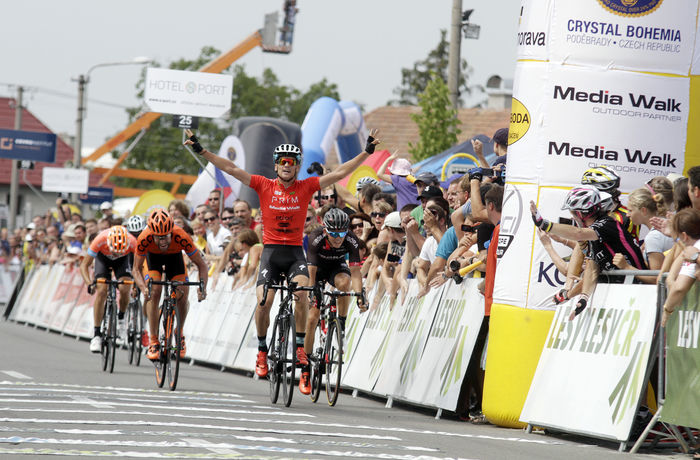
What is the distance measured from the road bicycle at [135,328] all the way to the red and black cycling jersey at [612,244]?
30.5 feet

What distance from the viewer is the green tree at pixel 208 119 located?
100125 millimetres

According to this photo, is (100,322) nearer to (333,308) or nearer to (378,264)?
(378,264)

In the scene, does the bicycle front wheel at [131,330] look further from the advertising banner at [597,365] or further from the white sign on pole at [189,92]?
the advertising banner at [597,365]

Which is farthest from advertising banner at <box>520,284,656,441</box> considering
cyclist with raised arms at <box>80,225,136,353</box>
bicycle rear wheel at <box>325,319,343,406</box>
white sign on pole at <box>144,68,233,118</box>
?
white sign on pole at <box>144,68,233,118</box>

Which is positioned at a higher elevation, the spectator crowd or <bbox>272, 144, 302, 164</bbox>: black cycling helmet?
<bbox>272, 144, 302, 164</bbox>: black cycling helmet

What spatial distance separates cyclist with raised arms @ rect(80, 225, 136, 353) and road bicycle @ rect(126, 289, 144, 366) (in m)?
0.14

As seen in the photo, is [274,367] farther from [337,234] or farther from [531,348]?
[531,348]

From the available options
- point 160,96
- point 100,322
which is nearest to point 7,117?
point 160,96

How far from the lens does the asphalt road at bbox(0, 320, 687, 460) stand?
8.70 metres

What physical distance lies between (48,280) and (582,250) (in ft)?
72.2

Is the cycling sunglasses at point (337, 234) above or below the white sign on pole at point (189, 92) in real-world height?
below

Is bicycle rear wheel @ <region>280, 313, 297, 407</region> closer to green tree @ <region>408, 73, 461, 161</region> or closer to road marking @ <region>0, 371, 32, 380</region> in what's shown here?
road marking @ <region>0, 371, 32, 380</region>

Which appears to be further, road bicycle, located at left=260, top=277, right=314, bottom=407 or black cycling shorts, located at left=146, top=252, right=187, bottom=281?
black cycling shorts, located at left=146, top=252, right=187, bottom=281

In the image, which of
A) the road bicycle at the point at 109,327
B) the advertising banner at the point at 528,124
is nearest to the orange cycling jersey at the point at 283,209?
the advertising banner at the point at 528,124
